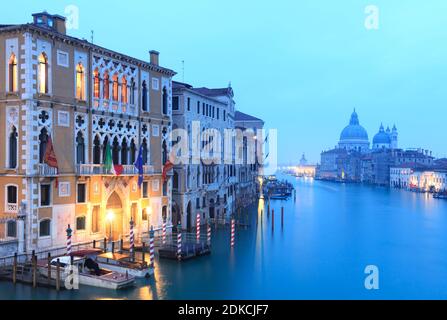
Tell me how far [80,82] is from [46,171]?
173 inches

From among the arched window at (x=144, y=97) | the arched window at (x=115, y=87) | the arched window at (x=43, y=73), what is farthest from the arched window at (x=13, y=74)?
the arched window at (x=144, y=97)

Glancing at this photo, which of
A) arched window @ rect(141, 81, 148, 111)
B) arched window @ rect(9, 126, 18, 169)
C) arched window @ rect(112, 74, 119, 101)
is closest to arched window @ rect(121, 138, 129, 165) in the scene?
arched window @ rect(112, 74, 119, 101)

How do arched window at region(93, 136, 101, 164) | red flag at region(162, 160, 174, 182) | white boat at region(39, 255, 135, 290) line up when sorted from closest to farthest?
1. white boat at region(39, 255, 135, 290)
2. arched window at region(93, 136, 101, 164)
3. red flag at region(162, 160, 174, 182)

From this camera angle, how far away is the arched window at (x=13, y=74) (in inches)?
790

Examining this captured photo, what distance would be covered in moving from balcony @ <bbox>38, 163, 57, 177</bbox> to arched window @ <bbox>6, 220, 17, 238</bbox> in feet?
6.98

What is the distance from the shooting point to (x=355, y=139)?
638 ft

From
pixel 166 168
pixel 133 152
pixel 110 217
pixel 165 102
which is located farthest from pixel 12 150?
pixel 165 102

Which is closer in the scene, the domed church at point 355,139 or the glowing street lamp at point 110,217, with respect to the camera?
the glowing street lamp at point 110,217

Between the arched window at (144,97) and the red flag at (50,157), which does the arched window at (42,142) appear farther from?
the arched window at (144,97)

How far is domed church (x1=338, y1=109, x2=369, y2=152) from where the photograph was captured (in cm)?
19362

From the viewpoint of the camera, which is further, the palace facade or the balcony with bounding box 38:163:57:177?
the balcony with bounding box 38:163:57:177

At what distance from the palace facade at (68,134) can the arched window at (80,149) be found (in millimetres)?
44

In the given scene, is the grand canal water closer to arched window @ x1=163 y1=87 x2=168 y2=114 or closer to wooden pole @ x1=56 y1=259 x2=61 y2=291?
wooden pole @ x1=56 y1=259 x2=61 y2=291
